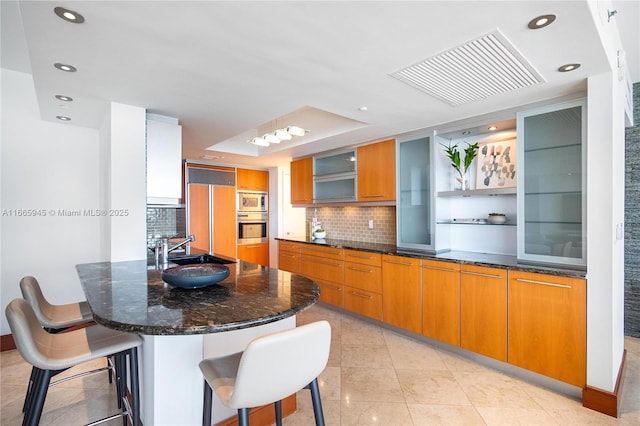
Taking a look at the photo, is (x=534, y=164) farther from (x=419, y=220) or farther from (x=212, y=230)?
(x=212, y=230)

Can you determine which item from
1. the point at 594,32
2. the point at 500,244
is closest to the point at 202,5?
the point at 594,32

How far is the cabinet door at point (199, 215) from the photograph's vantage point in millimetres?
5359

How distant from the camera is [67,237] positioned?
3424mm

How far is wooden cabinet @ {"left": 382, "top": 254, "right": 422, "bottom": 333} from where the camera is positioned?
3.19m

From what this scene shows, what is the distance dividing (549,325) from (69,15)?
3489mm

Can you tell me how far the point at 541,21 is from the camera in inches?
57.7

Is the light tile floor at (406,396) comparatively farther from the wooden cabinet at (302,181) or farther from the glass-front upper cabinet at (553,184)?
the wooden cabinet at (302,181)

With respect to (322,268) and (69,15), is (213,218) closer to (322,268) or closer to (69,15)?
(322,268)

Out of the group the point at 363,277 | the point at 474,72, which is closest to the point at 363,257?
the point at 363,277

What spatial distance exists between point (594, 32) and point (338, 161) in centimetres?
316

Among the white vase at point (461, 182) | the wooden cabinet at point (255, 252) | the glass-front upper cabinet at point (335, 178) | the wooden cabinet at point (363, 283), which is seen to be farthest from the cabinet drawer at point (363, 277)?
the wooden cabinet at point (255, 252)

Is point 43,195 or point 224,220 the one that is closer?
point 43,195

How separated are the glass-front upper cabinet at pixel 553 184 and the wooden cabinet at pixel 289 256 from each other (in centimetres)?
300

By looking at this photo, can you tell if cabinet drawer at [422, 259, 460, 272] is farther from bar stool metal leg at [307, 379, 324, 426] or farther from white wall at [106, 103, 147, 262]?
white wall at [106, 103, 147, 262]
